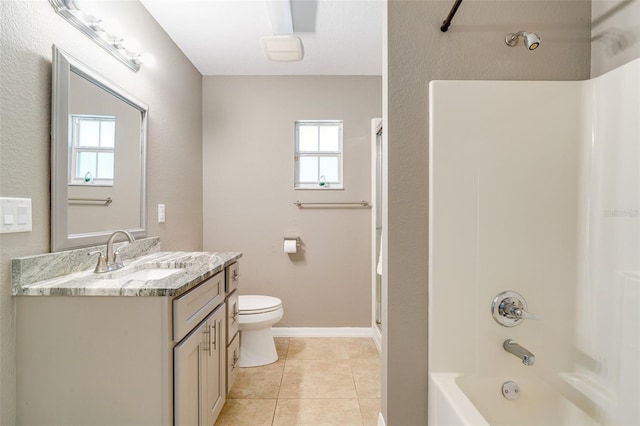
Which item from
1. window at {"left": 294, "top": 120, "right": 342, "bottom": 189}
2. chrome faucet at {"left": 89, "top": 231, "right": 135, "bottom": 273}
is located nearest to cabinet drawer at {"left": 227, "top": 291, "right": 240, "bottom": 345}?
chrome faucet at {"left": 89, "top": 231, "right": 135, "bottom": 273}

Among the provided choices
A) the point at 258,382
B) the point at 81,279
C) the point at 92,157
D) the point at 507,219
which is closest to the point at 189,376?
the point at 81,279

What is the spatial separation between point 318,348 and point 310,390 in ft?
2.04

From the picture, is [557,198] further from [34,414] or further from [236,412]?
[34,414]

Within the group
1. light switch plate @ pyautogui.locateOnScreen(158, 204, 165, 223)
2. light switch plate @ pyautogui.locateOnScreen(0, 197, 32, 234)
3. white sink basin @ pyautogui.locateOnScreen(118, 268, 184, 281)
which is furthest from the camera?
light switch plate @ pyautogui.locateOnScreen(158, 204, 165, 223)

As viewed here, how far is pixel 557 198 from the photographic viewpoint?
1.35 m

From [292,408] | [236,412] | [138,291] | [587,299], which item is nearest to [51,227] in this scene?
[138,291]

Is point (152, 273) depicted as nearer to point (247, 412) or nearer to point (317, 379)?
point (247, 412)

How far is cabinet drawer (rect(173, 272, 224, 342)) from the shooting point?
46.1 inches

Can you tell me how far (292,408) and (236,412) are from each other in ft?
1.06

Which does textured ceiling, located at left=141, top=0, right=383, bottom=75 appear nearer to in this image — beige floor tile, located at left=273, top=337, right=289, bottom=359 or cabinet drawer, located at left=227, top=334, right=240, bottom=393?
cabinet drawer, located at left=227, top=334, right=240, bottom=393

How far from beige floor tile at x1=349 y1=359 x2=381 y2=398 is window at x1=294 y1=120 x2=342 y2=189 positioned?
1.55 meters

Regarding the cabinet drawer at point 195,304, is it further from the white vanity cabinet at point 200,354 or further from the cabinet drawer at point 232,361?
the cabinet drawer at point 232,361

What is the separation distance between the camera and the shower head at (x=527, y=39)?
1154 millimetres

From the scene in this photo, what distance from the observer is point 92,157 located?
4.88 feet
